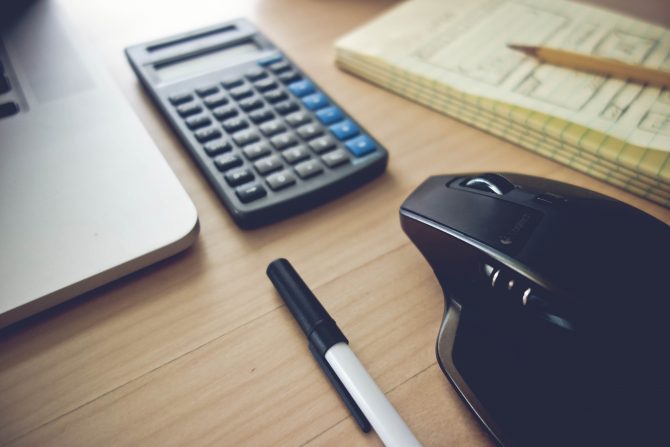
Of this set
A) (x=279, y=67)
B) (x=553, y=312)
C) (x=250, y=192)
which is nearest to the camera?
(x=553, y=312)

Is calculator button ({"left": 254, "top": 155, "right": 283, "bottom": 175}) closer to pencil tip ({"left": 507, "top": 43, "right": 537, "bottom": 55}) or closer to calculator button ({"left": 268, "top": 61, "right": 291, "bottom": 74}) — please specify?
calculator button ({"left": 268, "top": 61, "right": 291, "bottom": 74})

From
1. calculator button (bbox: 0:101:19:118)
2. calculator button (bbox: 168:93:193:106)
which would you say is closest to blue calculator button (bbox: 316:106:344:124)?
calculator button (bbox: 168:93:193:106)

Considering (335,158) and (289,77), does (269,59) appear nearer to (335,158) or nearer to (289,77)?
(289,77)

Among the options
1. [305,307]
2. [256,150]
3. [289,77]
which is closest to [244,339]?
[305,307]

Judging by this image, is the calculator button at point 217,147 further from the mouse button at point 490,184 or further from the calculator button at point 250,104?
the mouse button at point 490,184

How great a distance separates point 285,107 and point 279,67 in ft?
0.20

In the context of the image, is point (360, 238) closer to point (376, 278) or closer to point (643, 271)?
point (376, 278)

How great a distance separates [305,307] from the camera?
28cm

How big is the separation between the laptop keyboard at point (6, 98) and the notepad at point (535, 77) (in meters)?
0.28

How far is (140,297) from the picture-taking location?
30 cm

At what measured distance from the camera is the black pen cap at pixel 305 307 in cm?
27

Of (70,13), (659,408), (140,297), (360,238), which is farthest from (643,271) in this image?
(70,13)

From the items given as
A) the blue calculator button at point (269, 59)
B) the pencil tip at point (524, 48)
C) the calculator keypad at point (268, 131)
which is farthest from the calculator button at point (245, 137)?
the pencil tip at point (524, 48)

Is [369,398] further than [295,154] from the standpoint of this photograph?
No
